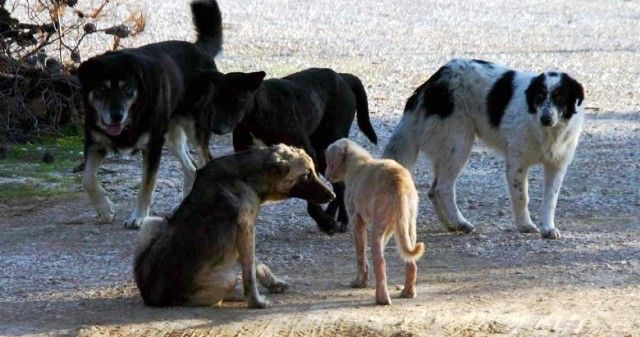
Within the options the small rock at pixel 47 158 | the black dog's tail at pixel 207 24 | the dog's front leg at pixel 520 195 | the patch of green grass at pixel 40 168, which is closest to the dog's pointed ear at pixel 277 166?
the dog's front leg at pixel 520 195

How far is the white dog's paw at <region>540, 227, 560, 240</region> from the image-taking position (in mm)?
10531

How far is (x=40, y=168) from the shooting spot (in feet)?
44.8

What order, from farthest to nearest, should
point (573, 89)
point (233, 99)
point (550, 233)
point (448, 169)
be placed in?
point (448, 169) → point (573, 89) → point (550, 233) → point (233, 99)

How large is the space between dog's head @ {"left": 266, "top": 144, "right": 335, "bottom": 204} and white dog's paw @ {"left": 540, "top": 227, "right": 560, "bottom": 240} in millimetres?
2636

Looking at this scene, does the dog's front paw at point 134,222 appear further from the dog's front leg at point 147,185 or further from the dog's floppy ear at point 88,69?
the dog's floppy ear at point 88,69

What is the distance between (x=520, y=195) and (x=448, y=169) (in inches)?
28.6

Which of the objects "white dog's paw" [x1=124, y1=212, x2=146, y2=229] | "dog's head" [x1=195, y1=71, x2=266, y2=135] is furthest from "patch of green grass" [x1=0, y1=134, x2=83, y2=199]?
"dog's head" [x1=195, y1=71, x2=266, y2=135]

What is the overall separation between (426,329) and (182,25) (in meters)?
16.9

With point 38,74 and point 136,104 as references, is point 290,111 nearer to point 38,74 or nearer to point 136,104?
point 136,104

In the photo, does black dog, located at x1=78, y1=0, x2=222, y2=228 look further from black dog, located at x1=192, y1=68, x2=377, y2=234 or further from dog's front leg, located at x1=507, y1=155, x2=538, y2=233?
dog's front leg, located at x1=507, y1=155, x2=538, y2=233

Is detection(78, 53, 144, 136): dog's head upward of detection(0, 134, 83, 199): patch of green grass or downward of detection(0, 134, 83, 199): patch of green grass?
upward

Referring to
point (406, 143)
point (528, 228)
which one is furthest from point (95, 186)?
point (528, 228)

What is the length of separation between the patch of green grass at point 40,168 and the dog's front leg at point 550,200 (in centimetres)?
455

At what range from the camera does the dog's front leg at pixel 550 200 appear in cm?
1059
